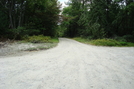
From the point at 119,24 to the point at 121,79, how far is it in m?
15.2

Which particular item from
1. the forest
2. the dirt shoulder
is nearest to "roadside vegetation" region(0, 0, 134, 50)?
the forest

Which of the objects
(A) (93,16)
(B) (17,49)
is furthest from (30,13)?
(A) (93,16)

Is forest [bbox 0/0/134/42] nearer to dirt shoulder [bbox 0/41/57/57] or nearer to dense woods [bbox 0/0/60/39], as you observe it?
dense woods [bbox 0/0/60/39]

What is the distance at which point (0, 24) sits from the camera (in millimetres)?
9773

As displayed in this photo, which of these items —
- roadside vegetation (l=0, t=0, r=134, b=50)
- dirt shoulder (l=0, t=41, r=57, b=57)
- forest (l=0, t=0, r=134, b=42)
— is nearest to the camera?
dirt shoulder (l=0, t=41, r=57, b=57)

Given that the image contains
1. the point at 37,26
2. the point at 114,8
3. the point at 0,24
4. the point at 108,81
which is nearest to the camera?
the point at 108,81

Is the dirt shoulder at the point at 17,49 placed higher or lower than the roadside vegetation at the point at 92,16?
lower

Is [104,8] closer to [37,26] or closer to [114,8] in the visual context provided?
[114,8]

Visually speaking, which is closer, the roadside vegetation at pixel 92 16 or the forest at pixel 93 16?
the roadside vegetation at pixel 92 16

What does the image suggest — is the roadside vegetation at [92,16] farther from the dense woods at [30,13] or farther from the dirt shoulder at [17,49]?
the dirt shoulder at [17,49]

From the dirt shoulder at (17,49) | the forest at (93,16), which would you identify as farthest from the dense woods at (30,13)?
the dirt shoulder at (17,49)

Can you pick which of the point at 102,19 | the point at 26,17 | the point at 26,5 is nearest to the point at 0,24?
the point at 26,5

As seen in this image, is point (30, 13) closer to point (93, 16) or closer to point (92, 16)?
point (92, 16)

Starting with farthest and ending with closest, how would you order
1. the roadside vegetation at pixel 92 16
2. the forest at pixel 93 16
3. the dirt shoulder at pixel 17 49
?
the forest at pixel 93 16 → the roadside vegetation at pixel 92 16 → the dirt shoulder at pixel 17 49
